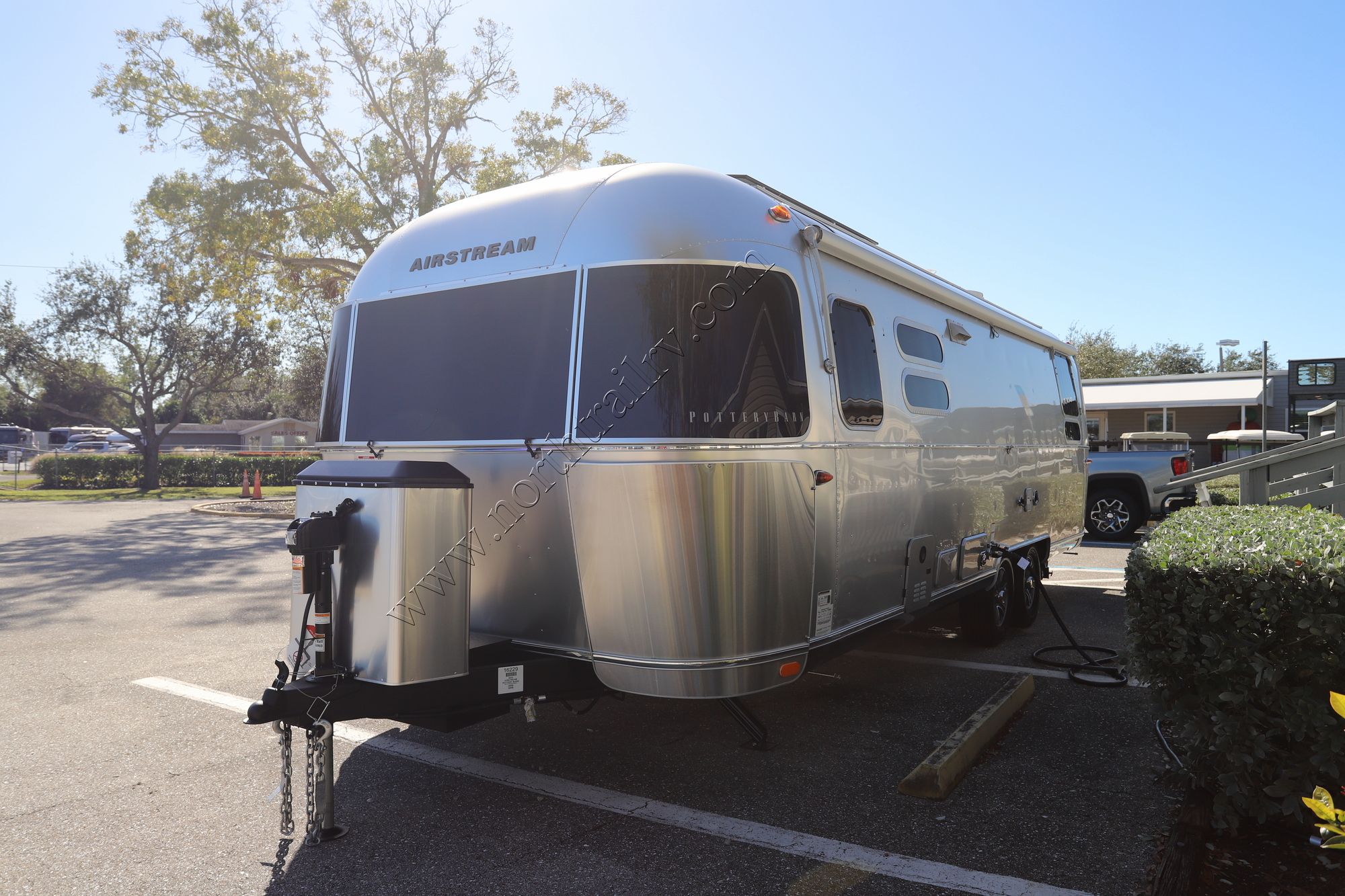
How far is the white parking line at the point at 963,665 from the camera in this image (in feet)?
20.6

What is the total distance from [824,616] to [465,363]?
2108 mm

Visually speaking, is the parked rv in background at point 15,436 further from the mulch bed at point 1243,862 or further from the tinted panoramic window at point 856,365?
the mulch bed at point 1243,862

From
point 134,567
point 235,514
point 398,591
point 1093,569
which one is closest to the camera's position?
point 398,591

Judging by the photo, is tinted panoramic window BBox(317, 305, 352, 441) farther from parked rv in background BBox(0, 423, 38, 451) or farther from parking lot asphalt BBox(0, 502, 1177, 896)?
parked rv in background BBox(0, 423, 38, 451)

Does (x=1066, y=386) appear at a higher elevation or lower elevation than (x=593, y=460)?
higher

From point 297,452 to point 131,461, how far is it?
4.99 m

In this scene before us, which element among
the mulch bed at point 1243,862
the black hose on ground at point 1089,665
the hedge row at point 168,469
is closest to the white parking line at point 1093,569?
the black hose on ground at point 1089,665

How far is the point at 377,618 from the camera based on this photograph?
3.44m

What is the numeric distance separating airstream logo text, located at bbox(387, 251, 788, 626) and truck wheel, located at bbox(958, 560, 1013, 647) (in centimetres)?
382

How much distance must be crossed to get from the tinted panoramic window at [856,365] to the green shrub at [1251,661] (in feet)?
4.96

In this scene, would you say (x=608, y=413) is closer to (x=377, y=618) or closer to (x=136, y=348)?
(x=377, y=618)

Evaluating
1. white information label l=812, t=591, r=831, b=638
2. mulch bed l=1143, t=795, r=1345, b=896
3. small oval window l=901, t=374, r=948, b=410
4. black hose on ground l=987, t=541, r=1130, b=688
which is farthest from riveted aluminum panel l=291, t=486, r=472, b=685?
black hose on ground l=987, t=541, r=1130, b=688

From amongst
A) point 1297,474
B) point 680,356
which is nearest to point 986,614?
point 680,356

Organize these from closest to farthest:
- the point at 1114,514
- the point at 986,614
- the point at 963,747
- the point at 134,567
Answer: the point at 963,747 → the point at 986,614 → the point at 134,567 → the point at 1114,514
